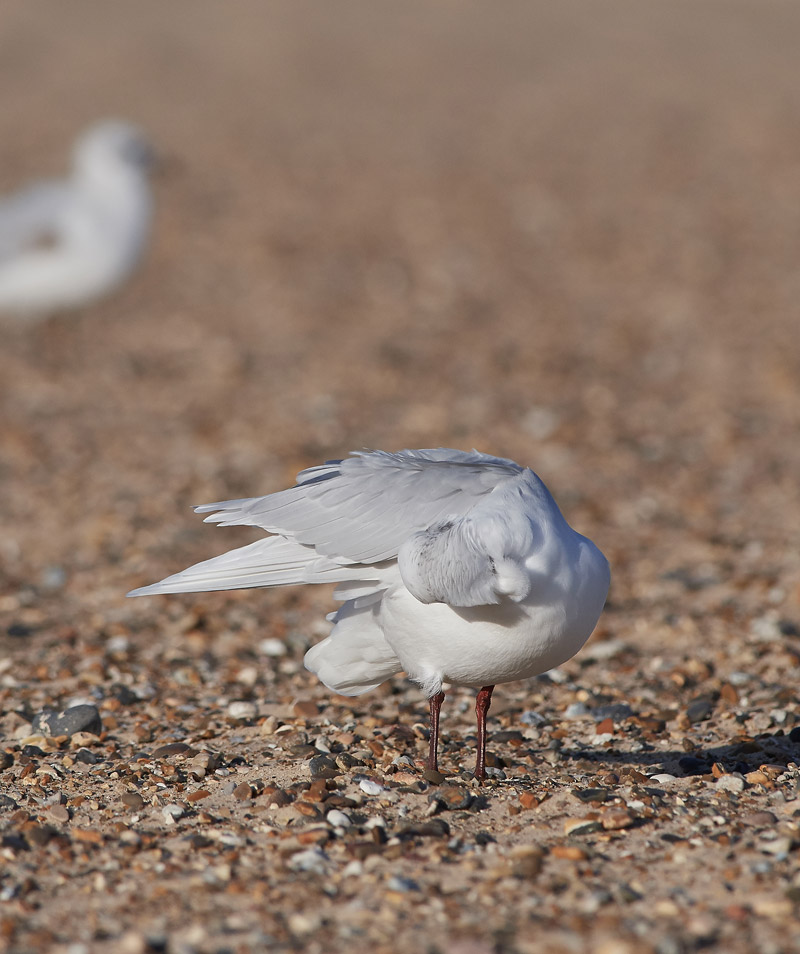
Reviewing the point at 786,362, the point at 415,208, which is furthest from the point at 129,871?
the point at 415,208

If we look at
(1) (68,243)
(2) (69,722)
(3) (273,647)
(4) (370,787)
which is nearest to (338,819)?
(4) (370,787)

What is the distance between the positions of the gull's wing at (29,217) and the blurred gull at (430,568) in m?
6.80

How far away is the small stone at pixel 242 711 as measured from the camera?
4570 mm

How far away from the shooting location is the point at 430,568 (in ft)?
11.1

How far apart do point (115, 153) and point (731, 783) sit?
28.5 feet

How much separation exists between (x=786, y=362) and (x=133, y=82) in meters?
15.1

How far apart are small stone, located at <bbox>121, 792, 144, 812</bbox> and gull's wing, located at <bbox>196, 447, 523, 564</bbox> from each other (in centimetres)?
87

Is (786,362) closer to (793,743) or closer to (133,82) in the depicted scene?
(793,743)

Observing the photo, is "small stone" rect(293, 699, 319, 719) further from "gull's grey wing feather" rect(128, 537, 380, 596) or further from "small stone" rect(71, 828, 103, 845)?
"small stone" rect(71, 828, 103, 845)

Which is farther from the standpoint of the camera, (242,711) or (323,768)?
(242,711)

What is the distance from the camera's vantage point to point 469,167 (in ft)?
51.8

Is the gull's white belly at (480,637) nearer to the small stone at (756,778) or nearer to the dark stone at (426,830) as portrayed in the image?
the dark stone at (426,830)

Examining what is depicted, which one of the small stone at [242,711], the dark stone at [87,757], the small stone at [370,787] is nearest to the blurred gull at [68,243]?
the small stone at [242,711]

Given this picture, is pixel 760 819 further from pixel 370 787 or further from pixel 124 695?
pixel 124 695
